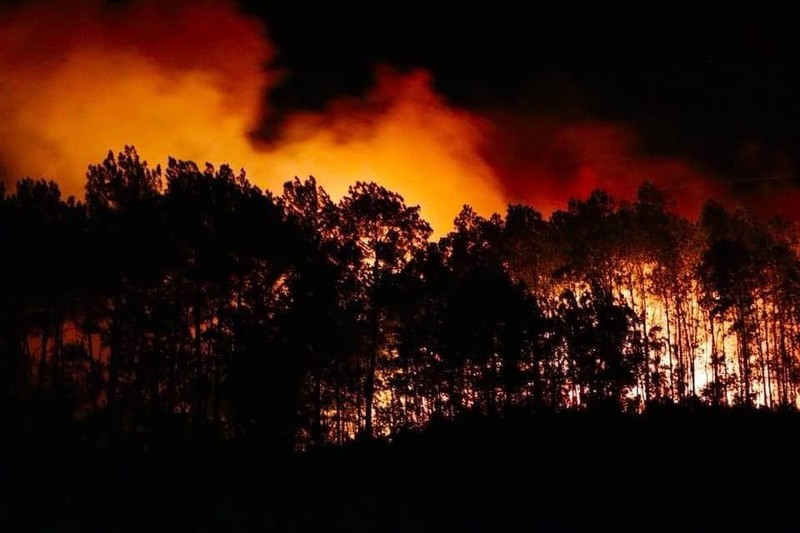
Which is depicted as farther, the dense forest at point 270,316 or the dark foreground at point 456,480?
the dense forest at point 270,316

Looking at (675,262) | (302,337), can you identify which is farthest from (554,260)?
(302,337)

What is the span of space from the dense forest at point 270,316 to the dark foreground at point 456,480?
3935 millimetres

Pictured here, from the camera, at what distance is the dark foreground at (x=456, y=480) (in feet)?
47.0

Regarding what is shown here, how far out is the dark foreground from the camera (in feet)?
47.0

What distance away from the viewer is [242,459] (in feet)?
80.2

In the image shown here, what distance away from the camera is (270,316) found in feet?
105

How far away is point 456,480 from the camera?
63.5 ft

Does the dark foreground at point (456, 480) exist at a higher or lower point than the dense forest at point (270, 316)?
lower

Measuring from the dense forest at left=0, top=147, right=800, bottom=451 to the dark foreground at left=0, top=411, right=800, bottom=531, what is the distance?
3.94m

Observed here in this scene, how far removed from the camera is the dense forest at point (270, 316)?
30.8 meters

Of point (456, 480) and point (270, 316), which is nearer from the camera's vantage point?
point (456, 480)

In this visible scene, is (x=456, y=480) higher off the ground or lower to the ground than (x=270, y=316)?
lower

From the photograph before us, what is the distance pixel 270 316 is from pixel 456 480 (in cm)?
1500

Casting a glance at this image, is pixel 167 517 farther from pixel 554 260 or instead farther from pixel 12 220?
pixel 554 260
